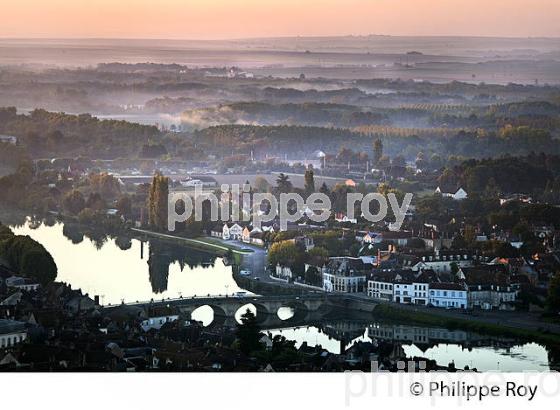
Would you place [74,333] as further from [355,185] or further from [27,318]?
[355,185]

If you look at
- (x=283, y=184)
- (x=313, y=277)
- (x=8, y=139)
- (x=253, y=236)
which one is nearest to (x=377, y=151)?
(x=283, y=184)

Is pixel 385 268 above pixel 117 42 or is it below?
below

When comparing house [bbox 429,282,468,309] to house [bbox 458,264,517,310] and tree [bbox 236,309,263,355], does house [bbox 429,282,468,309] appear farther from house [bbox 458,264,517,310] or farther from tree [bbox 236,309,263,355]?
tree [bbox 236,309,263,355]

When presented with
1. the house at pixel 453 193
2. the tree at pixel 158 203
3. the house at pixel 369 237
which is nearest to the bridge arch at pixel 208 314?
the house at pixel 369 237

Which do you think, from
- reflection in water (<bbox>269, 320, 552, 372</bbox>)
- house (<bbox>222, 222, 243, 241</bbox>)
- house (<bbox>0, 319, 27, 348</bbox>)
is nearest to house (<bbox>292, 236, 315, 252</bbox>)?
house (<bbox>222, 222, 243, 241</bbox>)

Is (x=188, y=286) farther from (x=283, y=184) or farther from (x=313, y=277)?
(x=283, y=184)

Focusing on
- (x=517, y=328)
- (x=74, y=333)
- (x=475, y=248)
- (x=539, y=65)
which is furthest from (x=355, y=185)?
(x=74, y=333)

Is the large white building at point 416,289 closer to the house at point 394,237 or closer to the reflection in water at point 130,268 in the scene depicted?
the reflection in water at point 130,268
